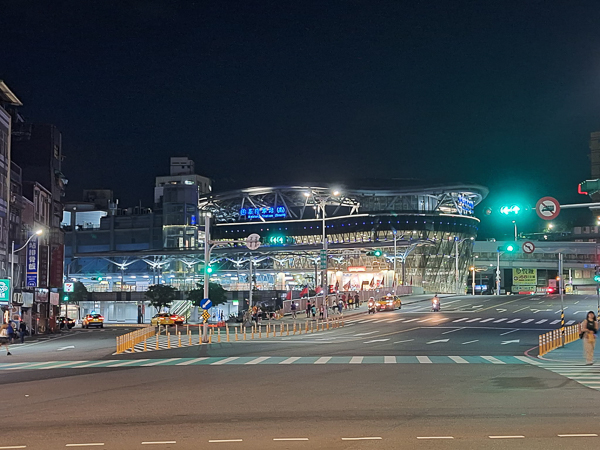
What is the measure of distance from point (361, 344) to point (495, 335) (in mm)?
10850

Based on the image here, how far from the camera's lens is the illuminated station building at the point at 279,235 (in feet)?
452

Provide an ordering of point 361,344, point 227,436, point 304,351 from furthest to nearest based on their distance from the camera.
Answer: point 361,344, point 304,351, point 227,436

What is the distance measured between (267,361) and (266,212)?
5003 inches

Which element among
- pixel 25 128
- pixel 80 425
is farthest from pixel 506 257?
pixel 80 425

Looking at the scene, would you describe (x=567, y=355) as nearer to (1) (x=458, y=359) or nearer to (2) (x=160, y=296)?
(1) (x=458, y=359)

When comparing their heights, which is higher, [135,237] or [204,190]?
[204,190]

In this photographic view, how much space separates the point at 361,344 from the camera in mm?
38781

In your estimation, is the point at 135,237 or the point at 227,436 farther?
the point at 135,237

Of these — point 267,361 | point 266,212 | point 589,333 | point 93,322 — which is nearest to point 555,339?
point 589,333

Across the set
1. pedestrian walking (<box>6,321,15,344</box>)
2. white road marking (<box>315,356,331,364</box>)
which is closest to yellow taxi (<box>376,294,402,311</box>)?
pedestrian walking (<box>6,321,15,344</box>)

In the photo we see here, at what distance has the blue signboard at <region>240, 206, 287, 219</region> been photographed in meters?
154

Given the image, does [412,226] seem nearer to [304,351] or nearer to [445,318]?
[445,318]

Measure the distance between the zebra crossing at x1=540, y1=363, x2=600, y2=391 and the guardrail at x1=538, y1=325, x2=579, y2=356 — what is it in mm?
4490

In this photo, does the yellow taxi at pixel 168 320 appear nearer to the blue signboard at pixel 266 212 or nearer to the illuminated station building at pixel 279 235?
the illuminated station building at pixel 279 235
